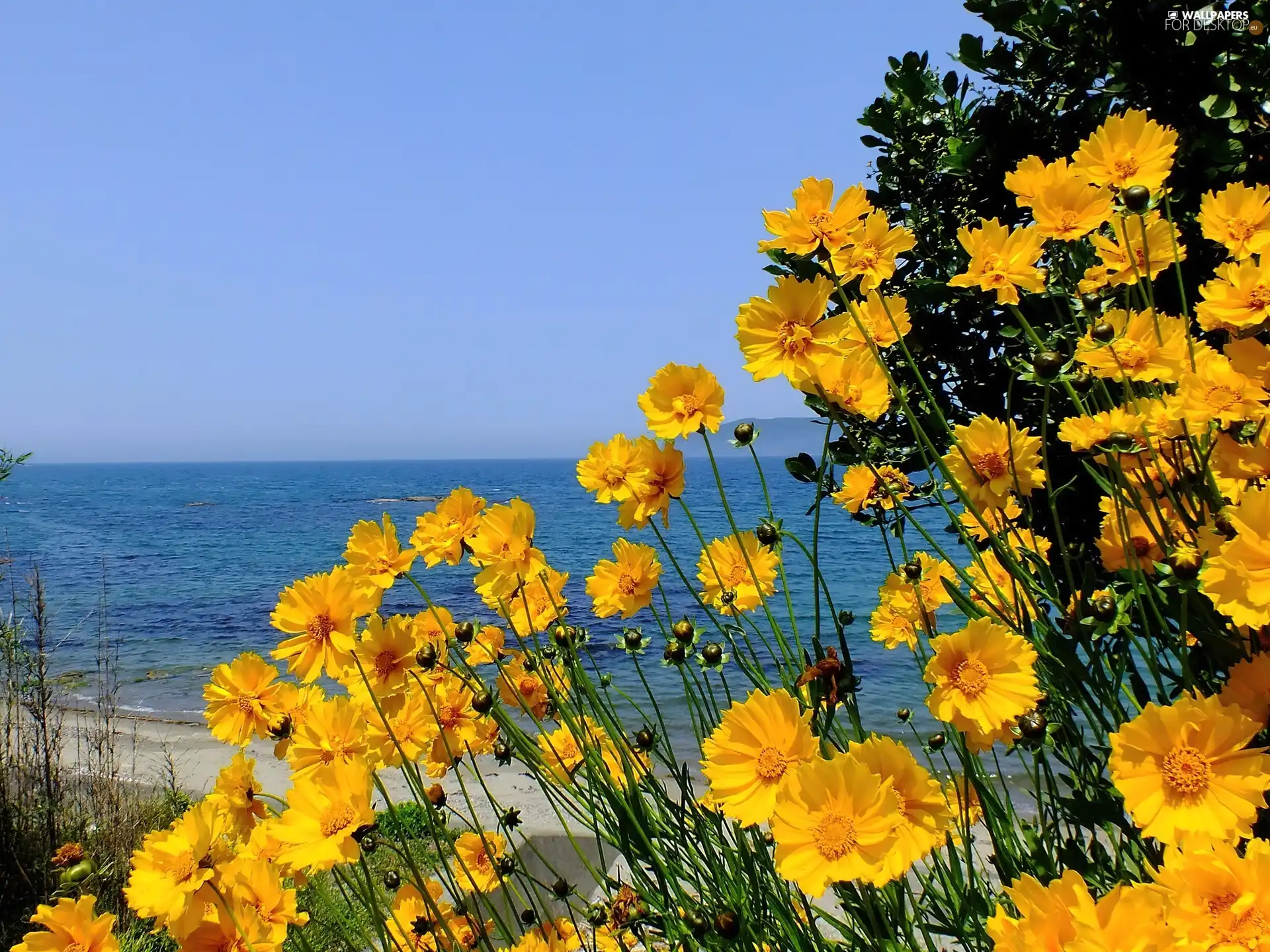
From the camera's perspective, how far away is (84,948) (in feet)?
3.93

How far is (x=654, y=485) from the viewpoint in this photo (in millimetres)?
A: 1315

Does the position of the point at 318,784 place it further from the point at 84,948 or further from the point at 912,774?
the point at 912,774

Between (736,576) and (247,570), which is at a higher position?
(736,576)

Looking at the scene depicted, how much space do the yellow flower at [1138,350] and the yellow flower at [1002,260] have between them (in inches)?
5.2

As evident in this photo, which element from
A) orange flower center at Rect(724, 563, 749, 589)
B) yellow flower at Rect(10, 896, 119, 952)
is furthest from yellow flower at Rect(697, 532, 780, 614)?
yellow flower at Rect(10, 896, 119, 952)

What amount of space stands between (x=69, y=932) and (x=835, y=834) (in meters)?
1.10

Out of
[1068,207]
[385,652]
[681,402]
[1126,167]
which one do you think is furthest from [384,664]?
[1126,167]

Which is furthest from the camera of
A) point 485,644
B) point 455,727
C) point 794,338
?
point 485,644

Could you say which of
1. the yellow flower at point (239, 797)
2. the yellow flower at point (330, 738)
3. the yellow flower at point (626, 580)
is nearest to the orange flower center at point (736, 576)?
the yellow flower at point (626, 580)

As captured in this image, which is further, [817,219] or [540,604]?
[540,604]

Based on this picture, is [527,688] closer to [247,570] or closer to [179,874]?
[179,874]

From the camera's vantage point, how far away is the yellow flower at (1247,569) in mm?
809

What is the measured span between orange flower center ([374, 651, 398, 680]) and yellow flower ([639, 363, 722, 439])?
2.04 ft

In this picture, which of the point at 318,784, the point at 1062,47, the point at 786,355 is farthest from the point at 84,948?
the point at 1062,47
